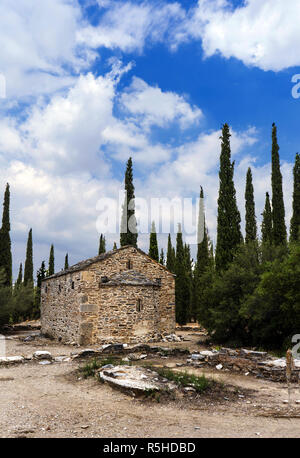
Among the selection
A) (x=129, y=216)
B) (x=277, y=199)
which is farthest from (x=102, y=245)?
(x=277, y=199)

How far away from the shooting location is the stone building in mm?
19125

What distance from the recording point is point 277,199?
25906 mm

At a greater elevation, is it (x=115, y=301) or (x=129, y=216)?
(x=129, y=216)

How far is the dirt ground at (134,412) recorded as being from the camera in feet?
20.2

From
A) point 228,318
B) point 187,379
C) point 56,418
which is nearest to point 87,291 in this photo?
point 228,318

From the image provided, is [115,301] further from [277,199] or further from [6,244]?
[6,244]

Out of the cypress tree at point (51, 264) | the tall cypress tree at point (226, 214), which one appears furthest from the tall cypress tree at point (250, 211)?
the cypress tree at point (51, 264)

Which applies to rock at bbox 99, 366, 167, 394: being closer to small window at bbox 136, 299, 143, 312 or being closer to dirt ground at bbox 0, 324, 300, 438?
dirt ground at bbox 0, 324, 300, 438

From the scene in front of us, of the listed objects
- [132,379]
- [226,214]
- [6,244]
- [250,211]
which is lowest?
[132,379]

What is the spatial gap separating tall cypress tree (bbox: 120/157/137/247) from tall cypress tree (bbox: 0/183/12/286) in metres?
10.9

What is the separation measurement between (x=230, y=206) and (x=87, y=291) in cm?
1055

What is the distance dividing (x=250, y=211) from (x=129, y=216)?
473 inches

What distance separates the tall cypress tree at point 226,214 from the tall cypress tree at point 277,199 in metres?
2.97

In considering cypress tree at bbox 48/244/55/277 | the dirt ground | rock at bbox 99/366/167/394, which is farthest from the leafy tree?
rock at bbox 99/366/167/394
